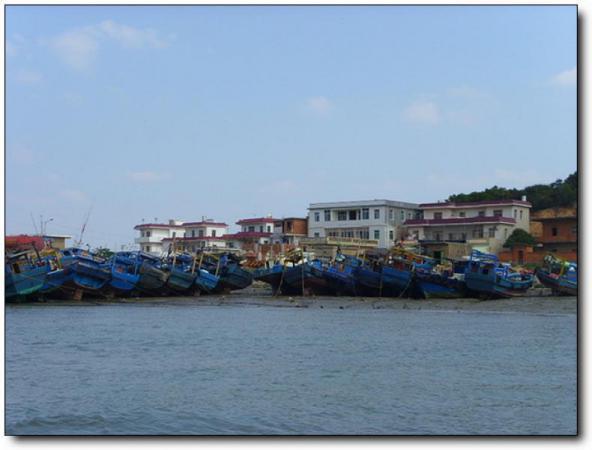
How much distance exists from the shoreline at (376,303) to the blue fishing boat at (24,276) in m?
0.43

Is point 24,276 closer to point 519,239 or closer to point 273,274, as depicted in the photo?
point 273,274

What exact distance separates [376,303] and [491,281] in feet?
16.5

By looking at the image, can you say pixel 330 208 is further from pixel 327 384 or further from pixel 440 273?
pixel 327 384

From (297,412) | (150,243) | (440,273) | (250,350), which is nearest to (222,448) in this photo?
(297,412)

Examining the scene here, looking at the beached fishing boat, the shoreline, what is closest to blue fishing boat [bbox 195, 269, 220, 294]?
the shoreline

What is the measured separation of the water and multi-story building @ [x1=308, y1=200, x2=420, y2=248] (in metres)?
32.9

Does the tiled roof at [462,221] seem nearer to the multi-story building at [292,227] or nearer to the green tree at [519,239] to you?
the green tree at [519,239]

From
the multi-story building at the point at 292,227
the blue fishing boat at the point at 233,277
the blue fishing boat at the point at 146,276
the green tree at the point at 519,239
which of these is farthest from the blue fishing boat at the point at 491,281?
the multi-story building at the point at 292,227

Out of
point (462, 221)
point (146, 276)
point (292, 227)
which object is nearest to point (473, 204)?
point (462, 221)

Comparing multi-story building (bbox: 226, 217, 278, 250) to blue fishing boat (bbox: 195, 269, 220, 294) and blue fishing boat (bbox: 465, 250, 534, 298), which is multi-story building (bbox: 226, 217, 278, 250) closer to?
blue fishing boat (bbox: 195, 269, 220, 294)

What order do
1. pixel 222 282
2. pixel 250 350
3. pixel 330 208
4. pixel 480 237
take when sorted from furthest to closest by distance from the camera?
pixel 330 208 → pixel 480 237 → pixel 222 282 → pixel 250 350

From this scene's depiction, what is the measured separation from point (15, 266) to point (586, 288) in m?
28.8

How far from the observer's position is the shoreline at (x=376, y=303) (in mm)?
32031

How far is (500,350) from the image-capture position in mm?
19094
